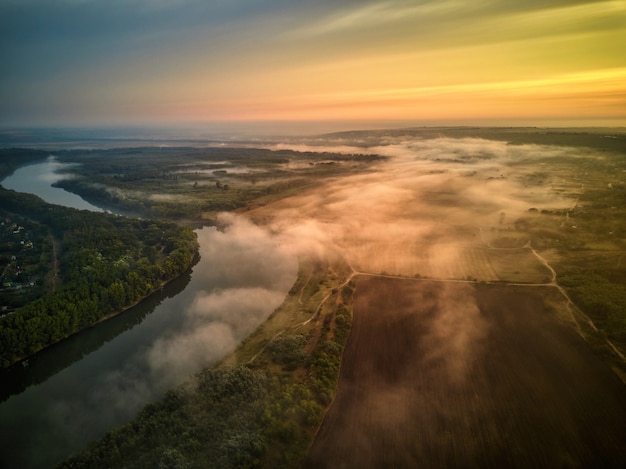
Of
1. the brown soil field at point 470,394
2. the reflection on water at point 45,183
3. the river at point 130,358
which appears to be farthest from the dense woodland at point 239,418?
the reflection on water at point 45,183

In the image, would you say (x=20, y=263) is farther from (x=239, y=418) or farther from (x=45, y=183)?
(x=45, y=183)

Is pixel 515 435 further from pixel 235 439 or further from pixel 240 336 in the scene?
pixel 240 336

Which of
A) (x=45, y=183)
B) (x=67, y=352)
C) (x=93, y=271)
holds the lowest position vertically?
(x=67, y=352)

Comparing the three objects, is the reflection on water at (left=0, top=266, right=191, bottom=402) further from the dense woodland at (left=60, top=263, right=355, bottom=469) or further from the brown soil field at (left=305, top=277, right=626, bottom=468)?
the brown soil field at (left=305, top=277, right=626, bottom=468)

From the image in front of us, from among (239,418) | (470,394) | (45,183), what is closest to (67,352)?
(239,418)

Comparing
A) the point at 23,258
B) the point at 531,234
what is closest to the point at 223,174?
the point at 23,258

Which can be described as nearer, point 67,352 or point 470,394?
point 470,394

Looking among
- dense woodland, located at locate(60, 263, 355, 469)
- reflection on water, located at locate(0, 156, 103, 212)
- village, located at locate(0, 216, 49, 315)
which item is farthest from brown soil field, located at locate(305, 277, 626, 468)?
reflection on water, located at locate(0, 156, 103, 212)
